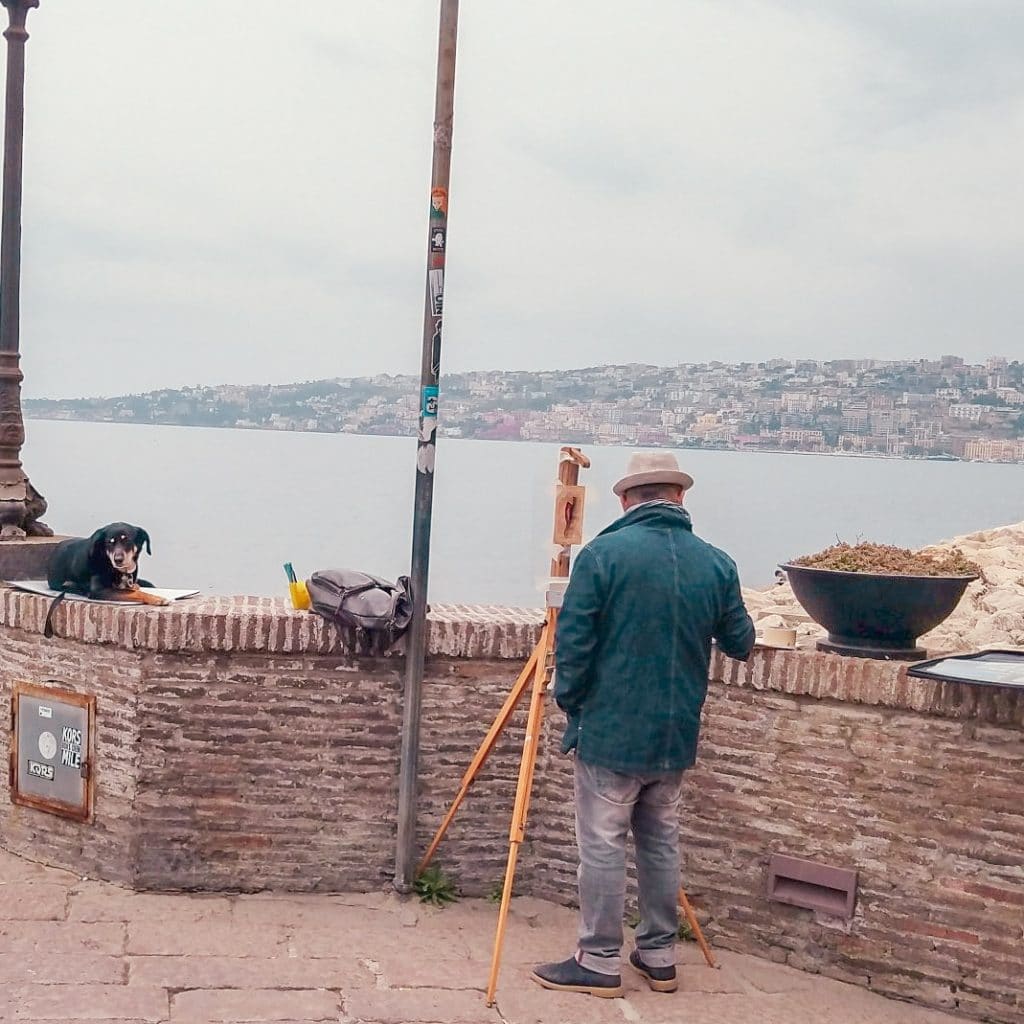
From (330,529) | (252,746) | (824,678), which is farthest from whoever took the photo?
(330,529)

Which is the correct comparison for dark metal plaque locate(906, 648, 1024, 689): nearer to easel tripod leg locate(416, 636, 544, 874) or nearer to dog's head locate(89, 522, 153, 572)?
easel tripod leg locate(416, 636, 544, 874)

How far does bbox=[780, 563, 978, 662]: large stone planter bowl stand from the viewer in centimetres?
546

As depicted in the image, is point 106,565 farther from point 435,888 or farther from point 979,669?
point 979,669

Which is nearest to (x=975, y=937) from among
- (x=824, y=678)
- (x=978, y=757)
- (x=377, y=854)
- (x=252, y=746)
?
(x=978, y=757)

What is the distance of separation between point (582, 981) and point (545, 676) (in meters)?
1.14

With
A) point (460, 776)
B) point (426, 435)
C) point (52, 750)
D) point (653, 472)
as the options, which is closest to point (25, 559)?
point (52, 750)

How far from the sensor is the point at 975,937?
204 inches

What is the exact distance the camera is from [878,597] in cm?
547

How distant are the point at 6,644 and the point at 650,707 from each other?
10.5 feet

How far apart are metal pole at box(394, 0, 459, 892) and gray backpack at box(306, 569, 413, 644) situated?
0.20ft

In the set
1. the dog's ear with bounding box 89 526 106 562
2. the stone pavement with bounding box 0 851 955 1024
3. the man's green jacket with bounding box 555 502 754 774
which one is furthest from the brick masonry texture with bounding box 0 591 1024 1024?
the man's green jacket with bounding box 555 502 754 774

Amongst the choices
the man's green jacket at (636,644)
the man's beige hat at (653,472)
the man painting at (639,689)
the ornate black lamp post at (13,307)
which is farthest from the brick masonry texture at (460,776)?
the ornate black lamp post at (13,307)

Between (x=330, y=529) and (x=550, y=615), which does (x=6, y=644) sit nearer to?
(x=550, y=615)

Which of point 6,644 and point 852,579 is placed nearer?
point 852,579
